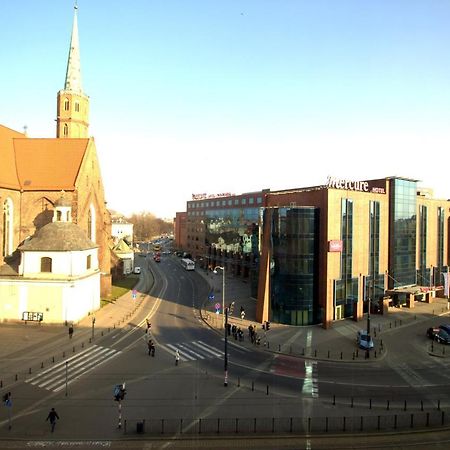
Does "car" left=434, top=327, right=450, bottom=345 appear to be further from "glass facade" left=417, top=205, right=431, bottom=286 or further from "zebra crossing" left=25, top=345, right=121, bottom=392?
"zebra crossing" left=25, top=345, right=121, bottom=392

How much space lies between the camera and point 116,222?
170000 mm

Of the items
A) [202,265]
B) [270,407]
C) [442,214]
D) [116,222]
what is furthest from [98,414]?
[116,222]

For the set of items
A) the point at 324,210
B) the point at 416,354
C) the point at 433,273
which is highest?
the point at 324,210

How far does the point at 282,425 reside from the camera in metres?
22.2

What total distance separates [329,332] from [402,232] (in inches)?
863

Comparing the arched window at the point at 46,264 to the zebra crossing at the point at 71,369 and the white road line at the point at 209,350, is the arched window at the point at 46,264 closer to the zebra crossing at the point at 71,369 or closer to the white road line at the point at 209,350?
the zebra crossing at the point at 71,369

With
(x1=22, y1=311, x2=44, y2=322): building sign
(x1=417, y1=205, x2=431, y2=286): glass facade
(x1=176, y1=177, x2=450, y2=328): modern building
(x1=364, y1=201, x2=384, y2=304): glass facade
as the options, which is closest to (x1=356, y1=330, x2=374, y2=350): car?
(x1=176, y1=177, x2=450, y2=328): modern building

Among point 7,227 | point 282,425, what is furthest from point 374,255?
point 7,227

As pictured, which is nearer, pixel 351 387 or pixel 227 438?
pixel 227 438

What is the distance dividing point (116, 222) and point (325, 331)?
138164mm

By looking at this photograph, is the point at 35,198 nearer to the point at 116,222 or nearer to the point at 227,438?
the point at 227,438

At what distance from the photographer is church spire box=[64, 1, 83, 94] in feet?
253

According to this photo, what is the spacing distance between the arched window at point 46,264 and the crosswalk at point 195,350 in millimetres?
17075

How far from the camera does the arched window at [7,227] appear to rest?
5210 centimetres
